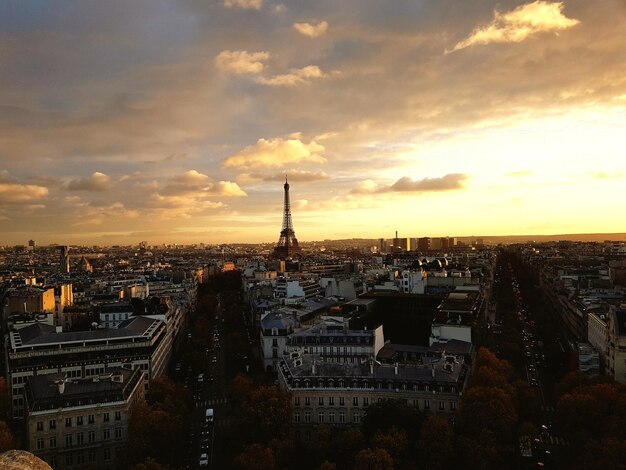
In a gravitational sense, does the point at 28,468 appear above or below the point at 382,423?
above

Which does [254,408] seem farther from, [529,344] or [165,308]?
[529,344]

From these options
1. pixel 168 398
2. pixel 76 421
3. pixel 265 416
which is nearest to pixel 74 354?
pixel 76 421

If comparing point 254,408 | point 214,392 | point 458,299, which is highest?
point 458,299

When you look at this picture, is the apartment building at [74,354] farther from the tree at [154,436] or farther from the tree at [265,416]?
the tree at [265,416]

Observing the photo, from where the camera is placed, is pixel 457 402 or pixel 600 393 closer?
pixel 600 393

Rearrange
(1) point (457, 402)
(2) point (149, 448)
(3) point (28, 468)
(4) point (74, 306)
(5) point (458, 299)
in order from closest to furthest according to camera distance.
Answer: (3) point (28, 468) < (2) point (149, 448) < (1) point (457, 402) < (5) point (458, 299) < (4) point (74, 306)

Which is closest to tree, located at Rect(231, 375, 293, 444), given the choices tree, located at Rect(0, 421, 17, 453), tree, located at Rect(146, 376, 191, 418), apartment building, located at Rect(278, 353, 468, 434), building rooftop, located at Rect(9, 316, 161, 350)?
apartment building, located at Rect(278, 353, 468, 434)

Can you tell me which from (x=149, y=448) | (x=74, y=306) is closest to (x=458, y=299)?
(x=149, y=448)

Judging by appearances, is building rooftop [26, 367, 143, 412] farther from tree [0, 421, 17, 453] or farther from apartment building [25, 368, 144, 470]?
tree [0, 421, 17, 453]

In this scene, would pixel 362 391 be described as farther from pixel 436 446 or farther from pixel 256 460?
pixel 256 460
